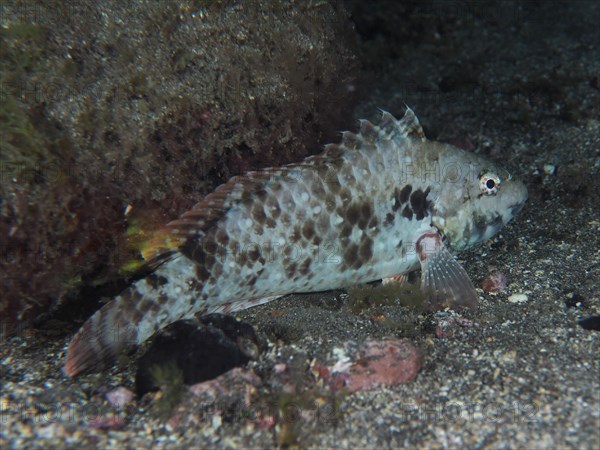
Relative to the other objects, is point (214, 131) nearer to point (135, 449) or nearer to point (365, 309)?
point (365, 309)

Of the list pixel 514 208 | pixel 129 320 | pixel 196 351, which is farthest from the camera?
pixel 514 208

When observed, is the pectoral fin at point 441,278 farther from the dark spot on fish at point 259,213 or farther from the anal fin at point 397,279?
the dark spot on fish at point 259,213

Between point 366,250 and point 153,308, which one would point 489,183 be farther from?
point 153,308

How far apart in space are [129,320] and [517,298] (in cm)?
304

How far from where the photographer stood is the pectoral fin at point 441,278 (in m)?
3.81

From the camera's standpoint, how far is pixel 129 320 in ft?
10.9

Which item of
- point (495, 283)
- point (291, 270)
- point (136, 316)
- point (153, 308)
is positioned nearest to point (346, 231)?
point (291, 270)

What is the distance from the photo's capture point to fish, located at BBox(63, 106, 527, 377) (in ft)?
11.2

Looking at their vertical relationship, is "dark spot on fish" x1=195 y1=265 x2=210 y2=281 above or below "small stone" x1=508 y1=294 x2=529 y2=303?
above

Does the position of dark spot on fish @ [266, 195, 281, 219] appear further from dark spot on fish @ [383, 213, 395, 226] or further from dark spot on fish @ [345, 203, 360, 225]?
dark spot on fish @ [383, 213, 395, 226]

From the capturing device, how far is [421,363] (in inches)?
123

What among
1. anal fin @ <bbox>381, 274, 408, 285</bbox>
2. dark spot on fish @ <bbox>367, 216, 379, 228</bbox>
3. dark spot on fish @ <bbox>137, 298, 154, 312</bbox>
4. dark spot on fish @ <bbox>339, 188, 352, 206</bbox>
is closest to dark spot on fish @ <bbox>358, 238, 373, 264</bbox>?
dark spot on fish @ <bbox>367, 216, 379, 228</bbox>

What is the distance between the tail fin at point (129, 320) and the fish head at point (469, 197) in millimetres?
2343

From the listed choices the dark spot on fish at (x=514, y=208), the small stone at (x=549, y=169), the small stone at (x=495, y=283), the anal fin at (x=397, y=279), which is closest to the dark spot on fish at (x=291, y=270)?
the anal fin at (x=397, y=279)
